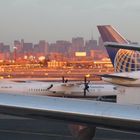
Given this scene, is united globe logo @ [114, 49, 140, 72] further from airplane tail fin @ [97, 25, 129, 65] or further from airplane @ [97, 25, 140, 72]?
airplane tail fin @ [97, 25, 129, 65]

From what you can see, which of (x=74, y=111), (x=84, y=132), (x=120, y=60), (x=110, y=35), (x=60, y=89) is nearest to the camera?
(x=74, y=111)

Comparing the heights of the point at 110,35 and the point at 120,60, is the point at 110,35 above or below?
above

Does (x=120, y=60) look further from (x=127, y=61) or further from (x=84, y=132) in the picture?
(x=84, y=132)

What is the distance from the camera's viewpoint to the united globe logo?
116 feet

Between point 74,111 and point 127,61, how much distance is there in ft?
104

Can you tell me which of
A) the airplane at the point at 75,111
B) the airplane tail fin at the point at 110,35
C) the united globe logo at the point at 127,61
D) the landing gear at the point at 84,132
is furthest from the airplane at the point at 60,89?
the airplane at the point at 75,111

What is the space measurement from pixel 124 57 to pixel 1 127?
15709mm

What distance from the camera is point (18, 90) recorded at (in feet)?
178

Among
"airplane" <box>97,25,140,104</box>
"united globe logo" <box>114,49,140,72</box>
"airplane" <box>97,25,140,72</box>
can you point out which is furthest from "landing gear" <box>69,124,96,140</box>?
"united globe logo" <box>114,49,140,72</box>

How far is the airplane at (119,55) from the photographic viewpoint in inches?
1400

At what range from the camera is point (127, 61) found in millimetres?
35938

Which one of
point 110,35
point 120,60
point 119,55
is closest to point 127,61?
point 120,60

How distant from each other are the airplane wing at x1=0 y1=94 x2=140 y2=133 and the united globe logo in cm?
3033

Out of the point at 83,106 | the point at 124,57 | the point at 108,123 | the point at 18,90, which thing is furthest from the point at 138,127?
the point at 18,90
